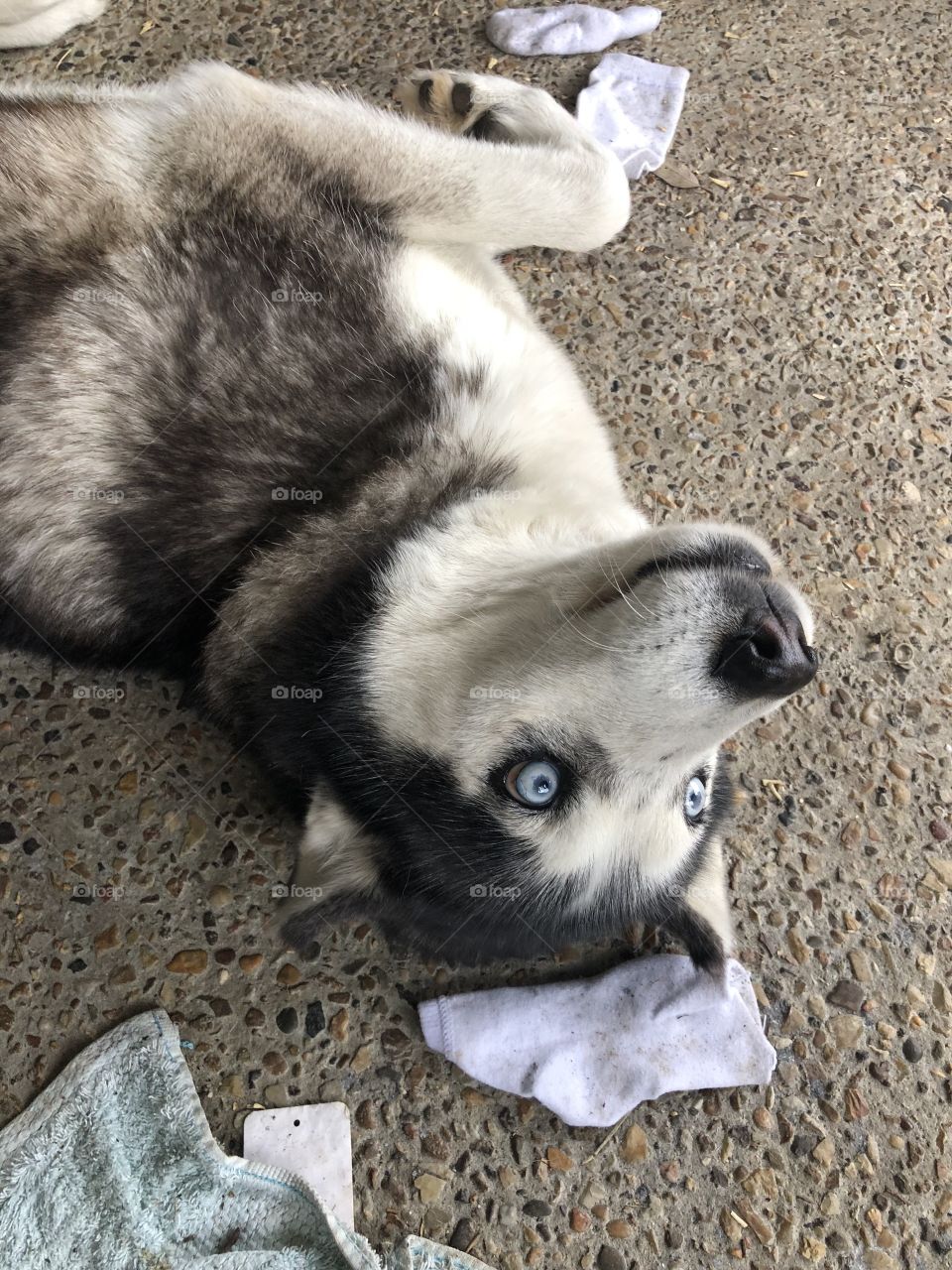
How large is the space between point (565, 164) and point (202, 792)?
6.66 feet

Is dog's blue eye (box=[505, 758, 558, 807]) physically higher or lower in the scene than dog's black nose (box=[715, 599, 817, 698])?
lower

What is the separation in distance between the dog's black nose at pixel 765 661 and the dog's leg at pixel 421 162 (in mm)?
1411

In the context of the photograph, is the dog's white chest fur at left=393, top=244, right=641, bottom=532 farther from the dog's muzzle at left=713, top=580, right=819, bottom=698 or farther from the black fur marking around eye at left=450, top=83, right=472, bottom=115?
the black fur marking around eye at left=450, top=83, right=472, bottom=115

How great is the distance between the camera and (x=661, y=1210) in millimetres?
2113

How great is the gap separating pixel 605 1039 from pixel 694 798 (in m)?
0.84

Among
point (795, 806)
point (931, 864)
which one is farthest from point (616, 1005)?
point (931, 864)

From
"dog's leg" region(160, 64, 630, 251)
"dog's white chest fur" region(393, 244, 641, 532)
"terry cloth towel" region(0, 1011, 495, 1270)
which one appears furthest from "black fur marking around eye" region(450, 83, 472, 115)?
"terry cloth towel" region(0, 1011, 495, 1270)

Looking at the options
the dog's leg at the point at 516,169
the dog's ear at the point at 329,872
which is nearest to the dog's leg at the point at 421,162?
the dog's leg at the point at 516,169

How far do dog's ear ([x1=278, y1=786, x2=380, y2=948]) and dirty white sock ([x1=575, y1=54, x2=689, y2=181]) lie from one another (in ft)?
8.16

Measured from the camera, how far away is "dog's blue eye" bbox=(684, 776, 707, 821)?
5.71 feet

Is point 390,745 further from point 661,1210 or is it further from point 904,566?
point 904,566

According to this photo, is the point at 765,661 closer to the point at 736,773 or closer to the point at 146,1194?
the point at 736,773

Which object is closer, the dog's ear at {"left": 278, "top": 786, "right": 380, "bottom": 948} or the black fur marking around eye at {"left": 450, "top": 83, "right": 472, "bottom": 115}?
the dog's ear at {"left": 278, "top": 786, "right": 380, "bottom": 948}

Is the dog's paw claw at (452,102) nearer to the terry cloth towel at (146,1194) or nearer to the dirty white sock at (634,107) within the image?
the dirty white sock at (634,107)
